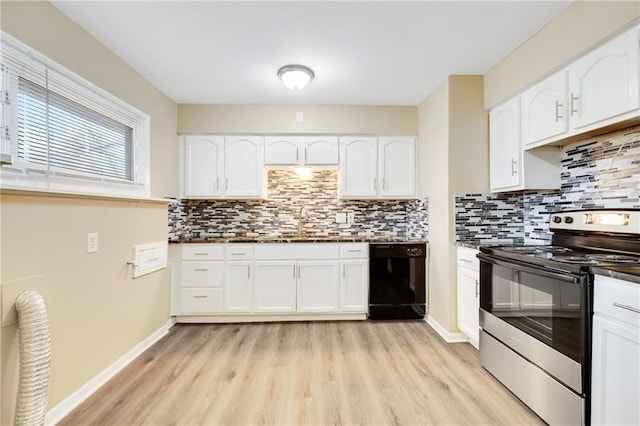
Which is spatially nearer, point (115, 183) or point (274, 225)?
point (115, 183)

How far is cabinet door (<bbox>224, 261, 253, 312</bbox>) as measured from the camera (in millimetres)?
3023

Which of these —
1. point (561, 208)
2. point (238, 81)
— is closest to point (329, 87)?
point (238, 81)

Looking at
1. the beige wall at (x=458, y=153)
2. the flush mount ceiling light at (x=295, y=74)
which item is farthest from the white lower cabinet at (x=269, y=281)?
the flush mount ceiling light at (x=295, y=74)

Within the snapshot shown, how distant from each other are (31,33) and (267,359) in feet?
8.16

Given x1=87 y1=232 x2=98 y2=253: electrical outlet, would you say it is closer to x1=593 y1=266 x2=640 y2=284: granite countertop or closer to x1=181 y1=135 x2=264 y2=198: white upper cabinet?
x1=181 y1=135 x2=264 y2=198: white upper cabinet

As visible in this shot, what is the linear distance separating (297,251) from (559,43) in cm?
258

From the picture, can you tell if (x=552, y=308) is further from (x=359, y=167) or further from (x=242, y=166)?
(x=242, y=166)

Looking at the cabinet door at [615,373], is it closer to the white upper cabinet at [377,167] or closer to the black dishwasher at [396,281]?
the black dishwasher at [396,281]

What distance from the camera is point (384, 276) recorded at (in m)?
3.07

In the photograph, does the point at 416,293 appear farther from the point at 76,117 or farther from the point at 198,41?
the point at 76,117

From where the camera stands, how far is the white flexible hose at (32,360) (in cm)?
129

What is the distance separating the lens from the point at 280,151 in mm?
3311

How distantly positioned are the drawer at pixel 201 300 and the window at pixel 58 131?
3.79 ft

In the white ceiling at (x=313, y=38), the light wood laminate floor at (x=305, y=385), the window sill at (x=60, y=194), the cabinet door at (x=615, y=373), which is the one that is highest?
the white ceiling at (x=313, y=38)
